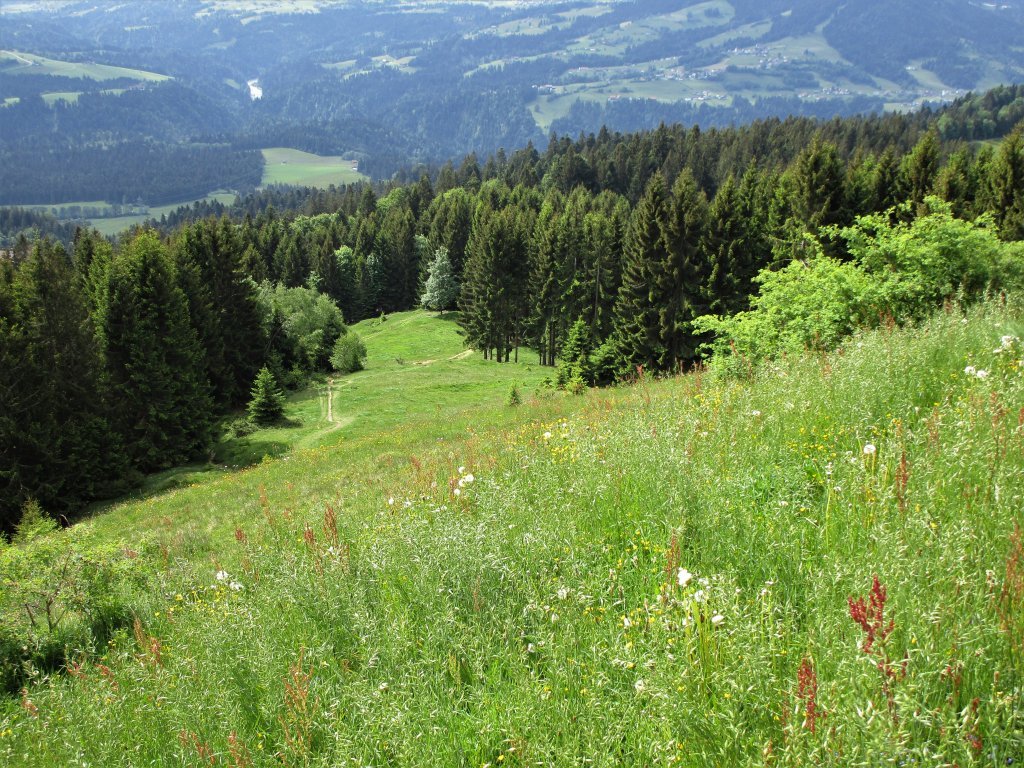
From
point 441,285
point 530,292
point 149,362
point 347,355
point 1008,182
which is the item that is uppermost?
point 1008,182

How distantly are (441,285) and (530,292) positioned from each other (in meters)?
24.3

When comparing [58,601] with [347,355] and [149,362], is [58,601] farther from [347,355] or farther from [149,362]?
[347,355]

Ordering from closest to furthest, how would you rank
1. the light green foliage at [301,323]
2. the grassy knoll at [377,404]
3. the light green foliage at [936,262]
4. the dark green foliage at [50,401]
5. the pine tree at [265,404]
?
the light green foliage at [936,262]
the dark green foliage at [50,401]
the grassy knoll at [377,404]
the pine tree at [265,404]
the light green foliage at [301,323]

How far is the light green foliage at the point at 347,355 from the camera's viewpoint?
63406mm

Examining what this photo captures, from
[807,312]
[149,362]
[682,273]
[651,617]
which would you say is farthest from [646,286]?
[651,617]

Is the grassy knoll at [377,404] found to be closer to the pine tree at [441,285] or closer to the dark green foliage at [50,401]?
the dark green foliage at [50,401]

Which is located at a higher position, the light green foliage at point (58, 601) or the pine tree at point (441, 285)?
the light green foliage at point (58, 601)

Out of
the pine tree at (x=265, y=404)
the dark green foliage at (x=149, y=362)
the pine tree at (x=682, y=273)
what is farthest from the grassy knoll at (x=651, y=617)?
the pine tree at (x=682, y=273)

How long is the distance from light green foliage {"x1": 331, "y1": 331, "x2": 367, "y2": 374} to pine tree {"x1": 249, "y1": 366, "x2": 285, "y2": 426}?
65.2 ft

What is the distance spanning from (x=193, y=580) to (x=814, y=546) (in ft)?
28.2

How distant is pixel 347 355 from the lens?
63.5 m

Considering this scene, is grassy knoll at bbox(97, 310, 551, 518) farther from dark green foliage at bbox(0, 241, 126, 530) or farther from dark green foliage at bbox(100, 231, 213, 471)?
dark green foliage at bbox(0, 241, 126, 530)

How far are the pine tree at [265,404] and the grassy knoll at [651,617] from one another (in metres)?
35.9

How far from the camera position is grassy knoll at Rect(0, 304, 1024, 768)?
3107mm
